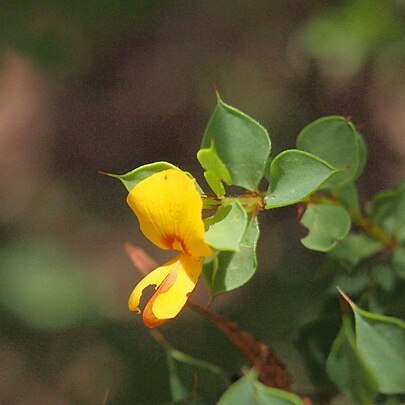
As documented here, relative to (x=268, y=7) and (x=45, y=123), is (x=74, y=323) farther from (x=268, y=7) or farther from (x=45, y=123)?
(x=268, y=7)

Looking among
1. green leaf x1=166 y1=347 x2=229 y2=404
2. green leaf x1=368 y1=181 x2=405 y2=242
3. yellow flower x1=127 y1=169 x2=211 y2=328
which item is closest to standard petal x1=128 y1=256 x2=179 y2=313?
yellow flower x1=127 y1=169 x2=211 y2=328

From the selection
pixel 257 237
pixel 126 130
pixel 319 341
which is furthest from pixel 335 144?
→ pixel 126 130

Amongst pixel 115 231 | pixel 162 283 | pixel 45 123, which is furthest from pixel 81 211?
pixel 162 283

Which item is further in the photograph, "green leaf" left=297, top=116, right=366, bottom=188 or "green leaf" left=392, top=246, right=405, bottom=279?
"green leaf" left=392, top=246, right=405, bottom=279

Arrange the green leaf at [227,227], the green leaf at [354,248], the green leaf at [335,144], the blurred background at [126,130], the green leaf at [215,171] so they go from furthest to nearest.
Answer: the blurred background at [126,130] → the green leaf at [354,248] → the green leaf at [335,144] → the green leaf at [215,171] → the green leaf at [227,227]

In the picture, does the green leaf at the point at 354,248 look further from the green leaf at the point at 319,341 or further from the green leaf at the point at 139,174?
the green leaf at the point at 139,174

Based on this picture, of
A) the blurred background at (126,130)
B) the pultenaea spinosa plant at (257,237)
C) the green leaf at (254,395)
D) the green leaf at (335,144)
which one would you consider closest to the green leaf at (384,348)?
the pultenaea spinosa plant at (257,237)

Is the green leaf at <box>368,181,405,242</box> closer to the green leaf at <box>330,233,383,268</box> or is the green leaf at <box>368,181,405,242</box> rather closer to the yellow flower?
the green leaf at <box>330,233,383,268</box>
